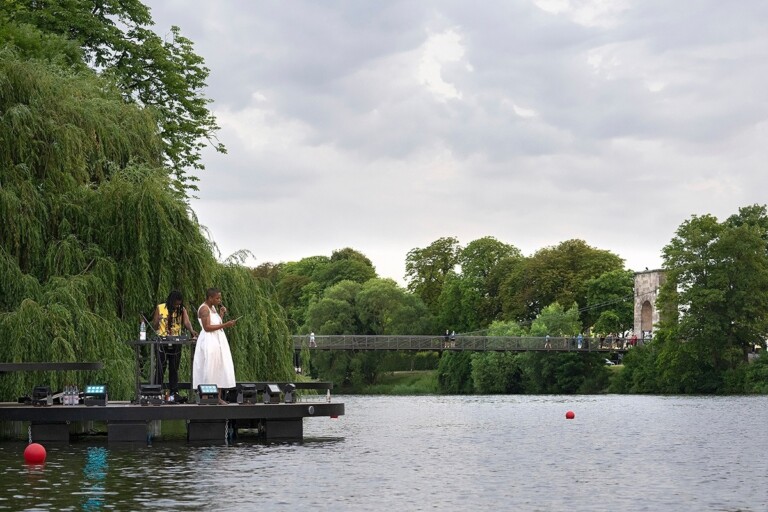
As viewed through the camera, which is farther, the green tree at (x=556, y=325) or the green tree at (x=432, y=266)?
the green tree at (x=432, y=266)

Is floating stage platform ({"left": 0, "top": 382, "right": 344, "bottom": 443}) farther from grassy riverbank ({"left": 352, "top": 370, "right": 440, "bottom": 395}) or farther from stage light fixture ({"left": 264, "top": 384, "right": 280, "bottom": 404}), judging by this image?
grassy riverbank ({"left": 352, "top": 370, "right": 440, "bottom": 395})

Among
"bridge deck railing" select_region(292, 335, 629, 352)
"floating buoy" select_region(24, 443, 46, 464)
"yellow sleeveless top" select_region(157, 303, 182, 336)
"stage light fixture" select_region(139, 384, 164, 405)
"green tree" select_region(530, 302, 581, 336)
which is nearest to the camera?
"floating buoy" select_region(24, 443, 46, 464)

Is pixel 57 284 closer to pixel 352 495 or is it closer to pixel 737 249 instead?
pixel 352 495

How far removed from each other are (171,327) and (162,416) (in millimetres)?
1812

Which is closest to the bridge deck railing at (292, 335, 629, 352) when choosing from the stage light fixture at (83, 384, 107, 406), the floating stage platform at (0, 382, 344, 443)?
the floating stage platform at (0, 382, 344, 443)

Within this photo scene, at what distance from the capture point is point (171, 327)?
26781 mm

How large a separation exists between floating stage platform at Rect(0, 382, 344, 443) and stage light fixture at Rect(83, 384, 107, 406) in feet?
0.06

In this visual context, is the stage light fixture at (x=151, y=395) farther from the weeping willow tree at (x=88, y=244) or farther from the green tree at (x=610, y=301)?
the green tree at (x=610, y=301)

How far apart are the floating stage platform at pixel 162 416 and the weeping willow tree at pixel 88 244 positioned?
107cm

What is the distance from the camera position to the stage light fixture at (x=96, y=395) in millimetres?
26000

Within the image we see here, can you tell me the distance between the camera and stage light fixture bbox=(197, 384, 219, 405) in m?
26.6

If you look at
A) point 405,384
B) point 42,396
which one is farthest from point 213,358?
point 405,384

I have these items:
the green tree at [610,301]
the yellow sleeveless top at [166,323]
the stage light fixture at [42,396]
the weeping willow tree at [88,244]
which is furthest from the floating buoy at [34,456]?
the green tree at [610,301]

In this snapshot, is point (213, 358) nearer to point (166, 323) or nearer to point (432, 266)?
point (166, 323)
